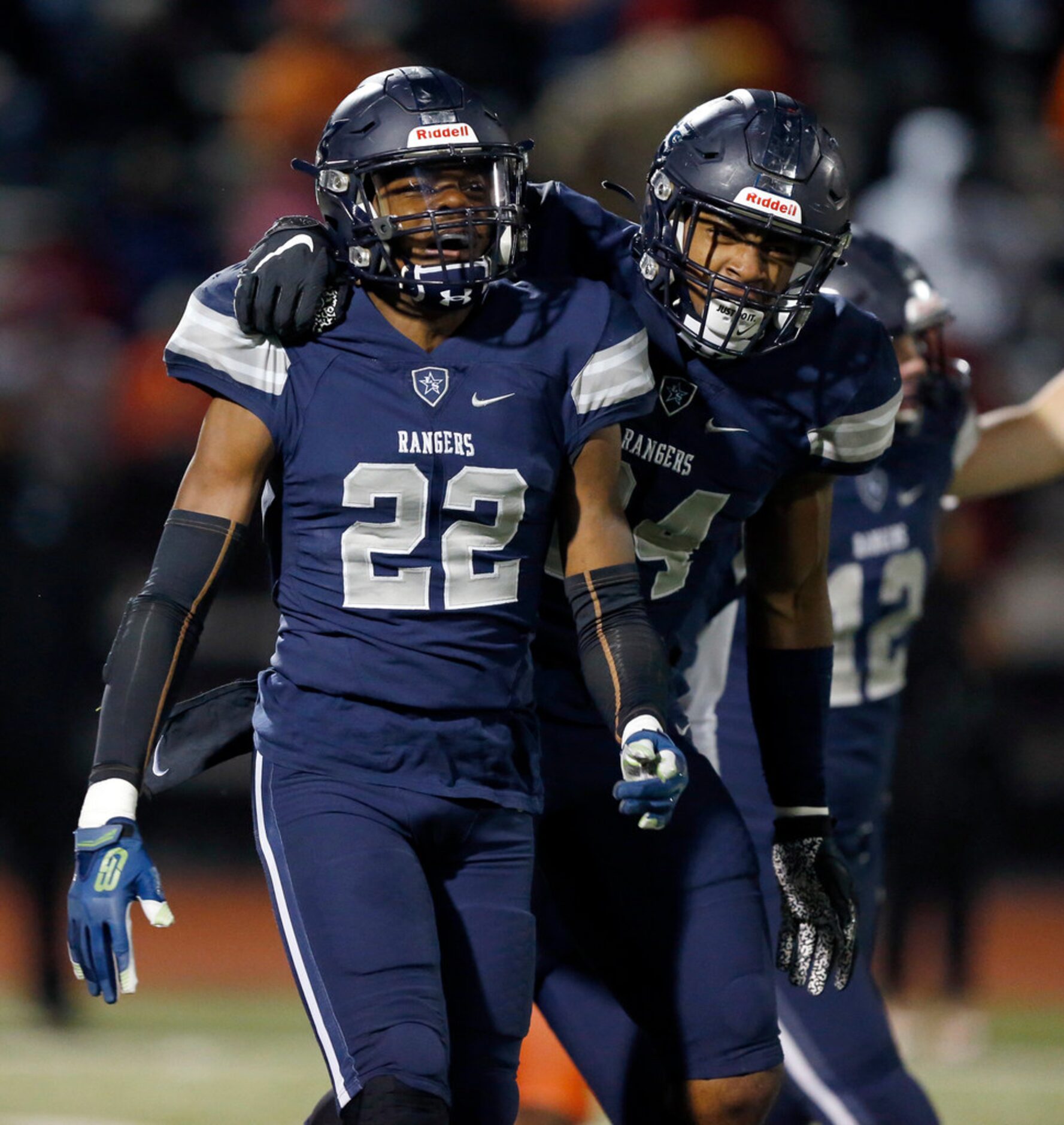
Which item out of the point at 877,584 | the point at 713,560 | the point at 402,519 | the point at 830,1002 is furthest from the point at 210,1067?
the point at 402,519

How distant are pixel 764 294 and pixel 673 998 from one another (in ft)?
3.41

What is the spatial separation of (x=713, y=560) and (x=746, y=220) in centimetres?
56

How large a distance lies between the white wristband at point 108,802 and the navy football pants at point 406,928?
8.6 inches

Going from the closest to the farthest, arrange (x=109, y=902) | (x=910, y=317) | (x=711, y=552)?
(x=109, y=902), (x=711, y=552), (x=910, y=317)

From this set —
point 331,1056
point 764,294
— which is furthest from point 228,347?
point 331,1056

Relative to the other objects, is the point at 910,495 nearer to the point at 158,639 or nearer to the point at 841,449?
the point at 841,449

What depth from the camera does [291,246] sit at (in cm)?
262

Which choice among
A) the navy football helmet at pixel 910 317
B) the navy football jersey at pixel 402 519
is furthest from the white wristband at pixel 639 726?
the navy football helmet at pixel 910 317

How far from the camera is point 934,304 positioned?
3.66 metres

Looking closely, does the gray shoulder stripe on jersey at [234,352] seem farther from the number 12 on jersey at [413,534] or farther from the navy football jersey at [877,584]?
the navy football jersey at [877,584]

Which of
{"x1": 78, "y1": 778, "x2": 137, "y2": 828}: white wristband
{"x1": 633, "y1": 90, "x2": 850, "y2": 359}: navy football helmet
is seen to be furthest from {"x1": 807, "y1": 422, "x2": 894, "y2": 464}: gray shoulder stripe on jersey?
{"x1": 78, "y1": 778, "x2": 137, "y2": 828}: white wristband

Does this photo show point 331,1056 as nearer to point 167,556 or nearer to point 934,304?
point 167,556

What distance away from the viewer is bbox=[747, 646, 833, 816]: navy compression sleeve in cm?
304

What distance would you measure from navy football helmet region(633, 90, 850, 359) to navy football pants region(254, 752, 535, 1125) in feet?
2.58
